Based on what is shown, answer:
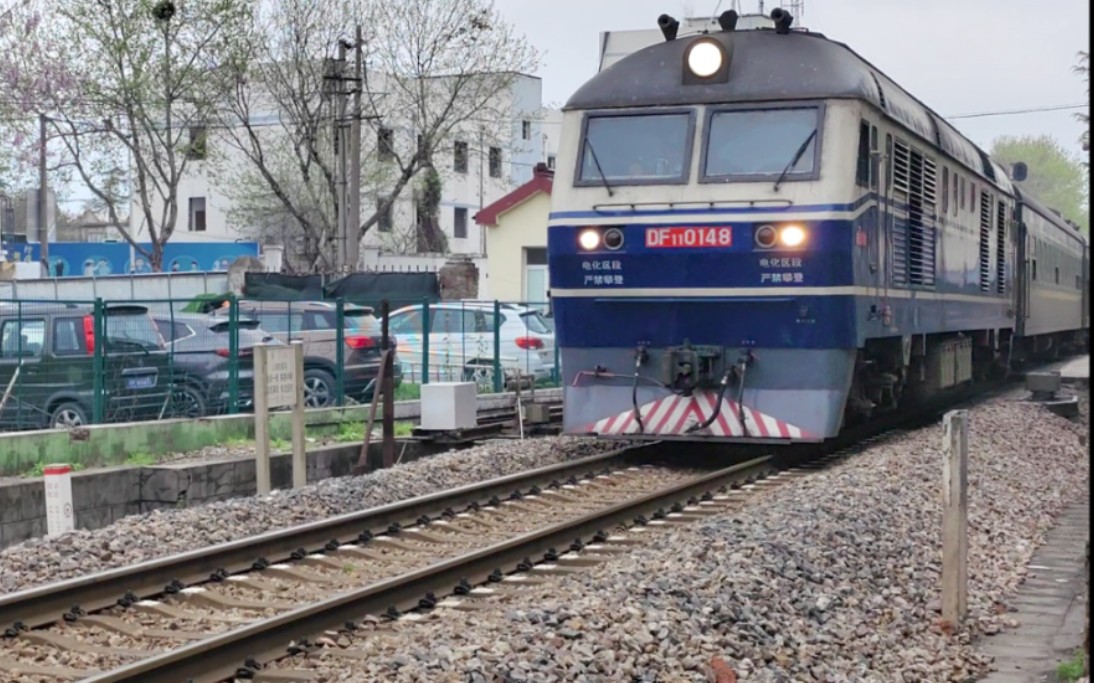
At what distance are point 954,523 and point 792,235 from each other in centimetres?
470

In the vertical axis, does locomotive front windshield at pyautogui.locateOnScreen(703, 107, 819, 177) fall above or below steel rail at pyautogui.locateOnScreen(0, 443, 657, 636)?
above

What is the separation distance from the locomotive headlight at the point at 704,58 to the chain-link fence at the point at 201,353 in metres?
4.83

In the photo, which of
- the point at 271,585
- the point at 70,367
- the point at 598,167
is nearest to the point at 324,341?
the point at 70,367

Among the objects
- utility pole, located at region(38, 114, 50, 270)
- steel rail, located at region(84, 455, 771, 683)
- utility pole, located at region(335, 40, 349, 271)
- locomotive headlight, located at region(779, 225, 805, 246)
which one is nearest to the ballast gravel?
steel rail, located at region(84, 455, 771, 683)

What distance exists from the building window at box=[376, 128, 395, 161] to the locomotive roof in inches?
1093

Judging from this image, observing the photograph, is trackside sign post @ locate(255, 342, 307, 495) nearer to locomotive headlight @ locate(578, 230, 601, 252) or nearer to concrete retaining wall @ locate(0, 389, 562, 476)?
concrete retaining wall @ locate(0, 389, 562, 476)

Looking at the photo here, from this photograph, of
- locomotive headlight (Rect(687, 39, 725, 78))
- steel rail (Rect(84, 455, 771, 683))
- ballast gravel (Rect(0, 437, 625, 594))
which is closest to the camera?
steel rail (Rect(84, 455, 771, 683))

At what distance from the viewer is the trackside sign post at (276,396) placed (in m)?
12.6

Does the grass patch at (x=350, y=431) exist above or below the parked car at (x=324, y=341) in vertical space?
below

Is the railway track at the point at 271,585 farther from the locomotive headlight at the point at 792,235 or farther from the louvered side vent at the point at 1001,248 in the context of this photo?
the louvered side vent at the point at 1001,248

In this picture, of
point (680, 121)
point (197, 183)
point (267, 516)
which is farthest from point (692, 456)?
point (197, 183)

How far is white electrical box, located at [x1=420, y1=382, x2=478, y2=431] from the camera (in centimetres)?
1585

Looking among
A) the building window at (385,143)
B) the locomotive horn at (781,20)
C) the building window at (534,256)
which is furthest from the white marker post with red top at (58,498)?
the building window at (534,256)

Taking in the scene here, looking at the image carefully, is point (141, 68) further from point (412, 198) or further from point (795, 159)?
point (795, 159)
